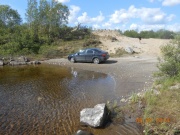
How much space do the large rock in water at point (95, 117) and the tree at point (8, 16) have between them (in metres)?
39.2

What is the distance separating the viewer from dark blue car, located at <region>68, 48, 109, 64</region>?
835 inches

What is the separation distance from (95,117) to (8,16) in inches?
1690

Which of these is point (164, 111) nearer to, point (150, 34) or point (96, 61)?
point (96, 61)

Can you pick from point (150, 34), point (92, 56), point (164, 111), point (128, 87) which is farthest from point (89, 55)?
point (150, 34)

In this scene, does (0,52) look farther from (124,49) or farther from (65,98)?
(65,98)

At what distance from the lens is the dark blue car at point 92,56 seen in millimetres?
21219

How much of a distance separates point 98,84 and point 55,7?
26920 mm

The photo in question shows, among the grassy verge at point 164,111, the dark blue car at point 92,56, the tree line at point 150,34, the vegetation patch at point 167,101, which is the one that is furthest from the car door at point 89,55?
the tree line at point 150,34

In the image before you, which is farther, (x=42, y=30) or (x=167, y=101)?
(x=42, y=30)

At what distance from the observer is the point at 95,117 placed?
7164mm

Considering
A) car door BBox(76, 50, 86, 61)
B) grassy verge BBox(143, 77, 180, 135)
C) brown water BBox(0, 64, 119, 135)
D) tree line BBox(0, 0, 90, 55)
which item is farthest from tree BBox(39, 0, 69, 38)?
grassy verge BBox(143, 77, 180, 135)

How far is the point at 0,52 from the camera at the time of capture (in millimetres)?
28281

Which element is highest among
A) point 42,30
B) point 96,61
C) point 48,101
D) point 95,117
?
point 42,30

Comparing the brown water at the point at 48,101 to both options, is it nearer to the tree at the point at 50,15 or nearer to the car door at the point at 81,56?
the car door at the point at 81,56
